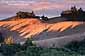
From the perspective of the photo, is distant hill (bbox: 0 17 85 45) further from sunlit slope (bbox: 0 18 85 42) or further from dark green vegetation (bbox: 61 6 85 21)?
dark green vegetation (bbox: 61 6 85 21)

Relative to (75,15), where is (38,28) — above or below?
below

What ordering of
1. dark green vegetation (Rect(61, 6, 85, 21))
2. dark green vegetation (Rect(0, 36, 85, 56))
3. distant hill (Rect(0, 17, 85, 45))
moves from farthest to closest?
dark green vegetation (Rect(61, 6, 85, 21))
distant hill (Rect(0, 17, 85, 45))
dark green vegetation (Rect(0, 36, 85, 56))

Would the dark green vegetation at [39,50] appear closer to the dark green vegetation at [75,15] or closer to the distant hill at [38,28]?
the distant hill at [38,28]

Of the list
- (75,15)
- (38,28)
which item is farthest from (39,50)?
(75,15)

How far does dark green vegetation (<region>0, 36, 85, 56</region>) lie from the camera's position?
35.8 ft

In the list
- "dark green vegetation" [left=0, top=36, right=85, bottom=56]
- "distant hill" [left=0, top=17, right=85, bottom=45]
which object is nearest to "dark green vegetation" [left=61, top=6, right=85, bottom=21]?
"distant hill" [left=0, top=17, right=85, bottom=45]

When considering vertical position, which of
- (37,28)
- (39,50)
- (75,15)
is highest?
(75,15)

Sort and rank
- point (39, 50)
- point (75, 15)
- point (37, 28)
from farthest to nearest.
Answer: point (37, 28) < point (75, 15) < point (39, 50)

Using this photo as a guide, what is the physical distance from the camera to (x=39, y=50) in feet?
36.5

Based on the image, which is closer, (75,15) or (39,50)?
(39,50)

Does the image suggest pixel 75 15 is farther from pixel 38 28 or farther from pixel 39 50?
pixel 39 50

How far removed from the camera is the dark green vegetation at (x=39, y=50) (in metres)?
10.9

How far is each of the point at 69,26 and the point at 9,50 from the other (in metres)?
2.14

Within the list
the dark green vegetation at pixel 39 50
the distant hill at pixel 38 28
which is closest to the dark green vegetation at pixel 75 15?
the distant hill at pixel 38 28
